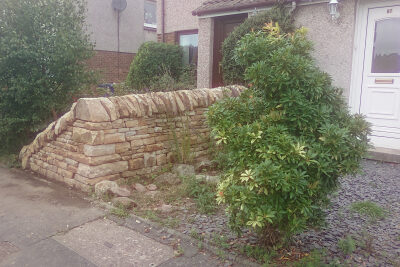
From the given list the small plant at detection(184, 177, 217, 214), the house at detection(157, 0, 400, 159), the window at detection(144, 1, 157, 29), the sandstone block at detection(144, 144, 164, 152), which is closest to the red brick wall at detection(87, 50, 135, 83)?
the window at detection(144, 1, 157, 29)

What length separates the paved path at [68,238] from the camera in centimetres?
305

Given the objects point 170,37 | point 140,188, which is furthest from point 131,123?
point 170,37

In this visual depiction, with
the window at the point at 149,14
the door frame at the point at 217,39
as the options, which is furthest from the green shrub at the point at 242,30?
the window at the point at 149,14

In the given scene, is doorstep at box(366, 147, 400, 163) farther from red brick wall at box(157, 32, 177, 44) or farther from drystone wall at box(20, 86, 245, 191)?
red brick wall at box(157, 32, 177, 44)

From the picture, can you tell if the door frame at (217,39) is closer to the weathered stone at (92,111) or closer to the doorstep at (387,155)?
the doorstep at (387,155)

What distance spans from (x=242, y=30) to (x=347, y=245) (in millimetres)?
5823

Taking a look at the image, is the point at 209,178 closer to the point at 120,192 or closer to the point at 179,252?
the point at 120,192

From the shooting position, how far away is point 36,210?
4168mm

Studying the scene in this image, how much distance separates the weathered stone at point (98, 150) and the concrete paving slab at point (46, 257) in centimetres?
A: 151

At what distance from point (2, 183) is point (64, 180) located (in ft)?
3.23

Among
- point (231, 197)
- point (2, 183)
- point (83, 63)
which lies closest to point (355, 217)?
point (231, 197)

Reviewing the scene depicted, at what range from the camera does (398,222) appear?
3.64 meters

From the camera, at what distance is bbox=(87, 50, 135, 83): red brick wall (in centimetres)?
1483

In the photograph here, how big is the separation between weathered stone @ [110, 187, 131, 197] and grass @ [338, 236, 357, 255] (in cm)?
263
